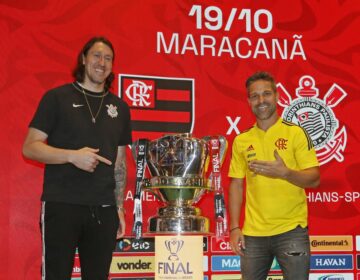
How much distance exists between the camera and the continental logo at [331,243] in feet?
11.2

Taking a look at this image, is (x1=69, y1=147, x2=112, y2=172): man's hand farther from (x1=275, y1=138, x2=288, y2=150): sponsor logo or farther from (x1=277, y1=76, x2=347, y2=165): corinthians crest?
(x1=277, y1=76, x2=347, y2=165): corinthians crest

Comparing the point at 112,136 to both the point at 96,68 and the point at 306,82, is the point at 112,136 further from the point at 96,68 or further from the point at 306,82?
the point at 306,82

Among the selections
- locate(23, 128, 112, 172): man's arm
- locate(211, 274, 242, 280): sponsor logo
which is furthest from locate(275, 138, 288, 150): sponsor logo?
locate(211, 274, 242, 280): sponsor logo

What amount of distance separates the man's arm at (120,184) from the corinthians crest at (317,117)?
1417mm

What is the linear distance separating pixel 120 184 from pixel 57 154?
1.43 ft

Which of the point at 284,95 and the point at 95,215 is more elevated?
the point at 284,95

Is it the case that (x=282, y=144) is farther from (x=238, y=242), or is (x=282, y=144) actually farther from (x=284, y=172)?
(x=238, y=242)

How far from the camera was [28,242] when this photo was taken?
9.94ft

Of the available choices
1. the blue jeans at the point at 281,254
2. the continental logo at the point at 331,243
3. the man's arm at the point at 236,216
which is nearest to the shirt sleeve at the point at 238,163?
the man's arm at the point at 236,216

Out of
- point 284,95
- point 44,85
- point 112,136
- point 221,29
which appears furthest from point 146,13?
point 112,136

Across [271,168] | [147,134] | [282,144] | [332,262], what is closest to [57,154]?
[271,168]

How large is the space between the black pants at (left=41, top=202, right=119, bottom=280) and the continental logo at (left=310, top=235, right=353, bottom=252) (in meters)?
1.69

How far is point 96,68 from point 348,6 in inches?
84.4

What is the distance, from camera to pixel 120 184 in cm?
241
